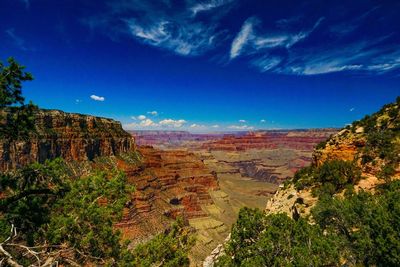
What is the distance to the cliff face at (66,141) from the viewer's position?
184ft

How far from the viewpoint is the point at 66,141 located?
71.1 metres

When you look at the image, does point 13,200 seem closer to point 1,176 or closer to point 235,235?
point 1,176

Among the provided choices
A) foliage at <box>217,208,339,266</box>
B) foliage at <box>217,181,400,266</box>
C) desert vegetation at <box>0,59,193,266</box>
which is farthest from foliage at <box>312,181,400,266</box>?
desert vegetation at <box>0,59,193,266</box>

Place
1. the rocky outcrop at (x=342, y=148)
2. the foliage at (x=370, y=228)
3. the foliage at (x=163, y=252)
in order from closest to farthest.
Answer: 1. the foliage at (x=370, y=228)
2. the foliage at (x=163, y=252)
3. the rocky outcrop at (x=342, y=148)

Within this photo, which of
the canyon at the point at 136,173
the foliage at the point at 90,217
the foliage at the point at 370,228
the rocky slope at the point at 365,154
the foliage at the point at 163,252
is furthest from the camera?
the canyon at the point at 136,173

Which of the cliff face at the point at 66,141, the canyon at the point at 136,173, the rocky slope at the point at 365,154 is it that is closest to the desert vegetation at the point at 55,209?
the rocky slope at the point at 365,154

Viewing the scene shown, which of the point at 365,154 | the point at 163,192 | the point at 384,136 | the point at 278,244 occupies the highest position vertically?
the point at 384,136

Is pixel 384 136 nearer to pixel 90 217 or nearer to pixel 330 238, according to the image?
pixel 330 238

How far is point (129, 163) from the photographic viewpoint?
9062 cm

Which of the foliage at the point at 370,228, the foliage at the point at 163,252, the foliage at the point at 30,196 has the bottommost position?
the foliage at the point at 163,252

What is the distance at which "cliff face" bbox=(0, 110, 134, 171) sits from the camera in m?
56.2

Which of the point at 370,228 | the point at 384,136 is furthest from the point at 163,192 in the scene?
the point at 370,228

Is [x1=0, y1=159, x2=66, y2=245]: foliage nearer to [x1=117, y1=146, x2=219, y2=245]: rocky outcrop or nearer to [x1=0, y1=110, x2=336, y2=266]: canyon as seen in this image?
[x1=0, y1=110, x2=336, y2=266]: canyon

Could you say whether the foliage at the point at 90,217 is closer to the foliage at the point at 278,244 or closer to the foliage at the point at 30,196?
the foliage at the point at 30,196
